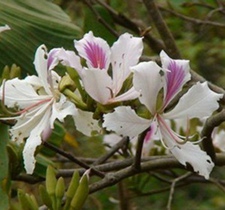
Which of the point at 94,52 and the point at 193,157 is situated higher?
the point at 94,52

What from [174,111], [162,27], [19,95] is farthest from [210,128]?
[162,27]

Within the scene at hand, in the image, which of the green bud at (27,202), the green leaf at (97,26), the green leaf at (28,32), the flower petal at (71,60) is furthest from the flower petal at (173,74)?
the green leaf at (97,26)

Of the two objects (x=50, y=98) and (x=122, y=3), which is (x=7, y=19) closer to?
(x=50, y=98)

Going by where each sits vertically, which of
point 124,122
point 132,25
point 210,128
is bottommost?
point 132,25

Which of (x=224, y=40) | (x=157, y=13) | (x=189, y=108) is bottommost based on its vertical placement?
(x=224, y=40)

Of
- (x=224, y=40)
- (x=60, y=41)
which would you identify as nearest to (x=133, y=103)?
(x=60, y=41)

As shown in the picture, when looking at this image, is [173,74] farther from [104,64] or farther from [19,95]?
[19,95]

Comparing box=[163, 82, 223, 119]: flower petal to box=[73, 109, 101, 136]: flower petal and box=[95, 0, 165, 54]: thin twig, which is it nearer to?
box=[73, 109, 101, 136]: flower petal
